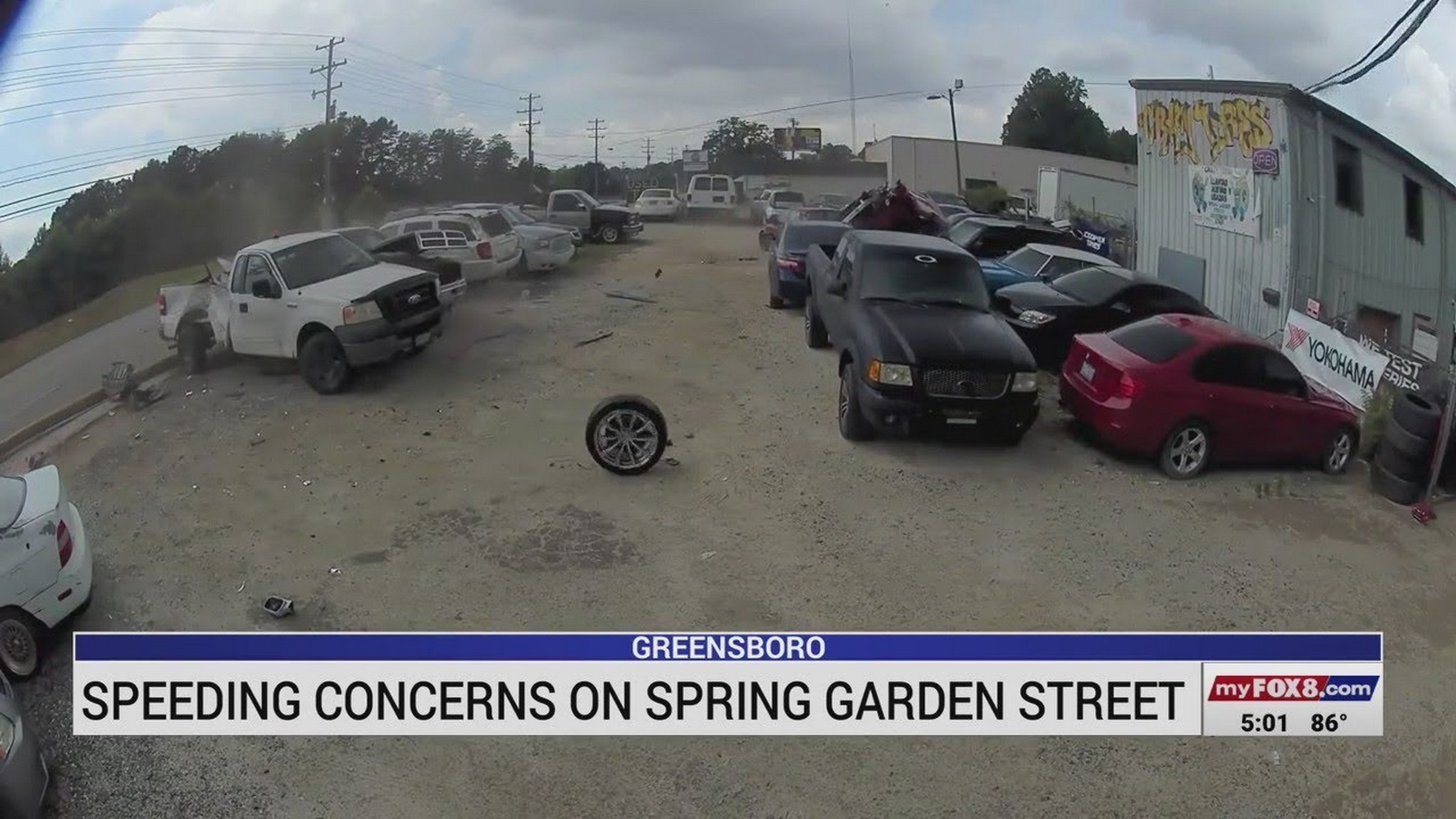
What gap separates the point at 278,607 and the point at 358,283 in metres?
5.80

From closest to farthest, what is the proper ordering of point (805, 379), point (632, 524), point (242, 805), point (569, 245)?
point (242, 805), point (632, 524), point (805, 379), point (569, 245)

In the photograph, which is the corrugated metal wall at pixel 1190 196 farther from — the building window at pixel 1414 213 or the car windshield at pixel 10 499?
the car windshield at pixel 10 499

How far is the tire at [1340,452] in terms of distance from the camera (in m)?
9.12

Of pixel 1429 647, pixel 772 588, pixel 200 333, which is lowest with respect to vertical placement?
pixel 1429 647

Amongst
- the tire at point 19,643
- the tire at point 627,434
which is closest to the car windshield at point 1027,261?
the tire at point 627,434

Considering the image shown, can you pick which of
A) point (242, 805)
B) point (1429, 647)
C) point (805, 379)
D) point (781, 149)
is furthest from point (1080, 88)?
point (242, 805)

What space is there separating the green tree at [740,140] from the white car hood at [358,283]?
70.6 m

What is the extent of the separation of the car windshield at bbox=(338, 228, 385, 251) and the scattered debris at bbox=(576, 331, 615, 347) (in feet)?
10.9

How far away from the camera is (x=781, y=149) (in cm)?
7869

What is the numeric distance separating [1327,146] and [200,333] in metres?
15.0

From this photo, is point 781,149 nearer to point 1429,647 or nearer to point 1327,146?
point 1327,146

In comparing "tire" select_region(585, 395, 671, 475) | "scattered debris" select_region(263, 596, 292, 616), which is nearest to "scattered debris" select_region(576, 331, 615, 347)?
"tire" select_region(585, 395, 671, 475)

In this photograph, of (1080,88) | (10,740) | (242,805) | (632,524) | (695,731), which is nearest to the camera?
(10,740)

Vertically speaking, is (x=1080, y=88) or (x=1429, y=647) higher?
(x=1080, y=88)
